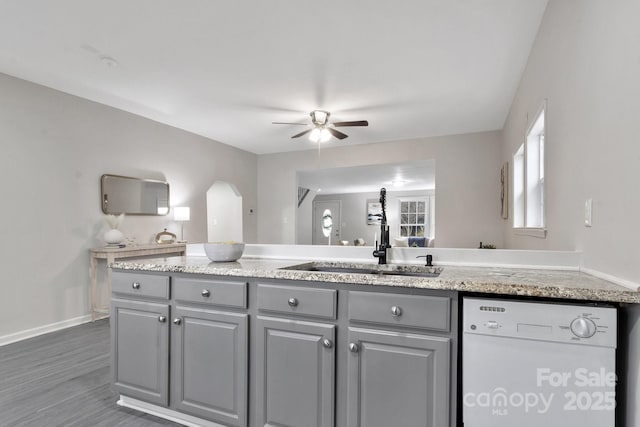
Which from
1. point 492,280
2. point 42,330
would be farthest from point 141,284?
point 42,330

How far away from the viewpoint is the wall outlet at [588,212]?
1.55m

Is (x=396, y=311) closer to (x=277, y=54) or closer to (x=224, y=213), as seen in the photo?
(x=277, y=54)

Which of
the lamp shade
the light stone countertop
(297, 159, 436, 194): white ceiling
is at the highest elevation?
(297, 159, 436, 194): white ceiling

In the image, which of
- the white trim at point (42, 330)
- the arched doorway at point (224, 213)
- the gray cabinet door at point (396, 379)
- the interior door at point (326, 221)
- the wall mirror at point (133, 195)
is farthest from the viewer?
the interior door at point (326, 221)

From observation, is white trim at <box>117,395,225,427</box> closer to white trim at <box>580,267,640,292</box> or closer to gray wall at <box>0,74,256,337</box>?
white trim at <box>580,267,640,292</box>

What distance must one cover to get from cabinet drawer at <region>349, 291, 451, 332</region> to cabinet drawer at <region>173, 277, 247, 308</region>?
0.56 meters

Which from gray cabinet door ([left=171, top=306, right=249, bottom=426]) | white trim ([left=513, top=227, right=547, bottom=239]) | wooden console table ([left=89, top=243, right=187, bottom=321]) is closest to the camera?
gray cabinet door ([left=171, top=306, right=249, bottom=426])

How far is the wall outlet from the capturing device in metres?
1.55

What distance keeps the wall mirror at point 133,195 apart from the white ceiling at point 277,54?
92 centimetres

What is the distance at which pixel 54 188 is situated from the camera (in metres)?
3.74

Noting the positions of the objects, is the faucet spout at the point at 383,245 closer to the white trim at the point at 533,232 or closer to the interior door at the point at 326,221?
the white trim at the point at 533,232

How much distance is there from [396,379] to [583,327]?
673 mm

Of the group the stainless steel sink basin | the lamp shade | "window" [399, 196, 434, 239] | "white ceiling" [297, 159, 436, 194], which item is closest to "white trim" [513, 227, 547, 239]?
the stainless steel sink basin

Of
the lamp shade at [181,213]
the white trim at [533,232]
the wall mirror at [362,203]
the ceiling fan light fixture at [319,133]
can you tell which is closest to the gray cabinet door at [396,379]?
the white trim at [533,232]
